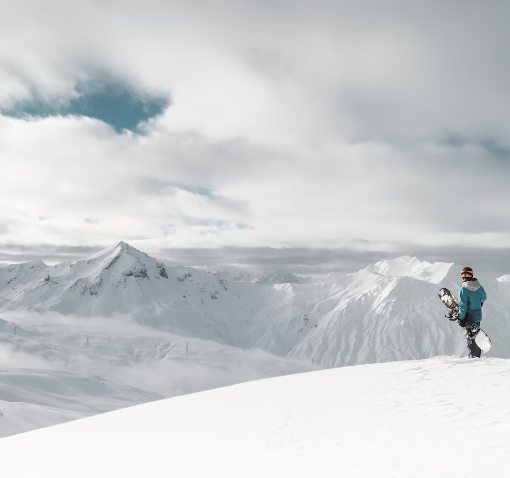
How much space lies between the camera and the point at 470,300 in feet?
43.4

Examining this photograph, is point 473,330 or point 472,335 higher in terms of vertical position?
point 473,330

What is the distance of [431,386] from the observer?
945 cm

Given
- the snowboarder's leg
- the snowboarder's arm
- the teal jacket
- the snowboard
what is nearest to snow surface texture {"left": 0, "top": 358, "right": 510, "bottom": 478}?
the snowboard

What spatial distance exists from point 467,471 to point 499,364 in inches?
285

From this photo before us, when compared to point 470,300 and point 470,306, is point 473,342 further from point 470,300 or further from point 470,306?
point 470,300

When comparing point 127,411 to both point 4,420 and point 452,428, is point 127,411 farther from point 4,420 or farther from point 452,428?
point 4,420

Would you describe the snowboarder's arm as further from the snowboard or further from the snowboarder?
the snowboard

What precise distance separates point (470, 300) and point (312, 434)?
8412 mm

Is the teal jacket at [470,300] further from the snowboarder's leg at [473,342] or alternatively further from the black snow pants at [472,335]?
the snowboarder's leg at [473,342]

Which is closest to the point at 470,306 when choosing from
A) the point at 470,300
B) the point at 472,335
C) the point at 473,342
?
the point at 470,300

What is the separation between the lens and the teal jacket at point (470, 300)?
1315 centimetres

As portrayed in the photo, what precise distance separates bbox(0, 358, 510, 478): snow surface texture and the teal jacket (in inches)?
75.6

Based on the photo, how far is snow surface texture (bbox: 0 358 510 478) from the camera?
5660mm

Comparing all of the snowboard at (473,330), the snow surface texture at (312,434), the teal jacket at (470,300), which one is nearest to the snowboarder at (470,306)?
the teal jacket at (470,300)
